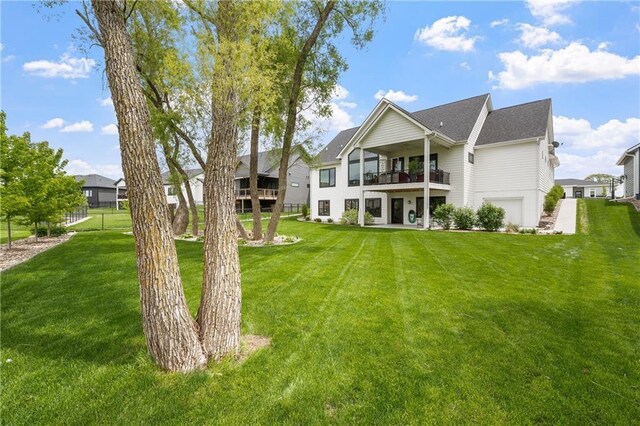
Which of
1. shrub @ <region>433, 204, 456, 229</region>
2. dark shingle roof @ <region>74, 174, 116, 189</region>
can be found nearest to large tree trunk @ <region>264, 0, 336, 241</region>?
shrub @ <region>433, 204, 456, 229</region>

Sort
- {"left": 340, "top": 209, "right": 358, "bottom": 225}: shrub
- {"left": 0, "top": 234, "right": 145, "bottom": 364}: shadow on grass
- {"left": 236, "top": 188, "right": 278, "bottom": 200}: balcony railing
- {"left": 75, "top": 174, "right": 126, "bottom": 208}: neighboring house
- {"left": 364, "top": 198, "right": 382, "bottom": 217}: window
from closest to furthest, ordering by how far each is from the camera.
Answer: {"left": 0, "top": 234, "right": 145, "bottom": 364}: shadow on grass
{"left": 340, "top": 209, "right": 358, "bottom": 225}: shrub
{"left": 364, "top": 198, "right": 382, "bottom": 217}: window
{"left": 236, "top": 188, "right": 278, "bottom": 200}: balcony railing
{"left": 75, "top": 174, "right": 126, "bottom": 208}: neighboring house

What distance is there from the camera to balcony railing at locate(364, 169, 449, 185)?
18291 millimetres

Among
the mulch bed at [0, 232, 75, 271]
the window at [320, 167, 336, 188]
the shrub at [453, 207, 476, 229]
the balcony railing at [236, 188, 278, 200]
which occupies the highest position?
the window at [320, 167, 336, 188]

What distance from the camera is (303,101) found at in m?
12.5

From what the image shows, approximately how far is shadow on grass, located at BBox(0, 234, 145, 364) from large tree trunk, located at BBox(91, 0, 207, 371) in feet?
2.40

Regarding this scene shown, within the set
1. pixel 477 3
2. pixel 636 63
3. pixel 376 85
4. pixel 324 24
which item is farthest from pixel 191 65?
pixel 636 63

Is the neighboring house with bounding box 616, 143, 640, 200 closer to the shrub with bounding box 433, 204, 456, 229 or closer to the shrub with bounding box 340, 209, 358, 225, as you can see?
the shrub with bounding box 433, 204, 456, 229

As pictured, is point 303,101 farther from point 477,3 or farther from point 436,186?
point 436,186

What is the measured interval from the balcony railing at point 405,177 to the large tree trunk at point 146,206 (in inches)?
674

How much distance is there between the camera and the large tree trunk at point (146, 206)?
2.98 m

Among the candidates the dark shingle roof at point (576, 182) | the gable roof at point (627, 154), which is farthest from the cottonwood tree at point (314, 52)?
the dark shingle roof at point (576, 182)

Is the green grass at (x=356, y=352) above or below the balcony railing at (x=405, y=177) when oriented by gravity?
below

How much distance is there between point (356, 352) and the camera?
137 inches

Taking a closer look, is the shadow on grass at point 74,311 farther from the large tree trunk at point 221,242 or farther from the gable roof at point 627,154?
the gable roof at point 627,154
